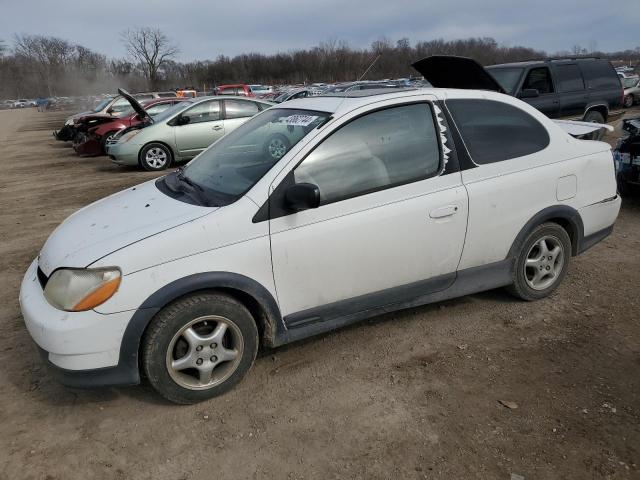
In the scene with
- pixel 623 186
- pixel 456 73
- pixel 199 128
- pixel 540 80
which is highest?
pixel 456 73

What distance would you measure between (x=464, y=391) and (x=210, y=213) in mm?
1840

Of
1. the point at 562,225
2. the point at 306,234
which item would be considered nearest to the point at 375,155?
the point at 306,234

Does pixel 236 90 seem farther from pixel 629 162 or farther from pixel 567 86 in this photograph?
pixel 629 162

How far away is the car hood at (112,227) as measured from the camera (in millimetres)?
2754

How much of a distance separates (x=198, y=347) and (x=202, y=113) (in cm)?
938

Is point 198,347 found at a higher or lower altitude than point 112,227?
lower

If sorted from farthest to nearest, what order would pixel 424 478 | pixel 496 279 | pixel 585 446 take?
pixel 496 279
pixel 585 446
pixel 424 478

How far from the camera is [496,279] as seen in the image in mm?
3766

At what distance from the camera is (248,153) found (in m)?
3.52

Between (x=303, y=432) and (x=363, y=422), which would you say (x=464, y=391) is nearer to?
(x=363, y=422)

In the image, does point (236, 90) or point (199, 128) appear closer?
point (199, 128)

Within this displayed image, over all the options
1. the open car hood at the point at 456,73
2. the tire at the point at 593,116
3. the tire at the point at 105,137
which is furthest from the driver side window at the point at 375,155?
the tire at the point at 105,137

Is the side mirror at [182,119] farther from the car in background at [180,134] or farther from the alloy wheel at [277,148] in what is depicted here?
the alloy wheel at [277,148]

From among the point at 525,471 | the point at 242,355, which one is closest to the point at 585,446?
the point at 525,471
